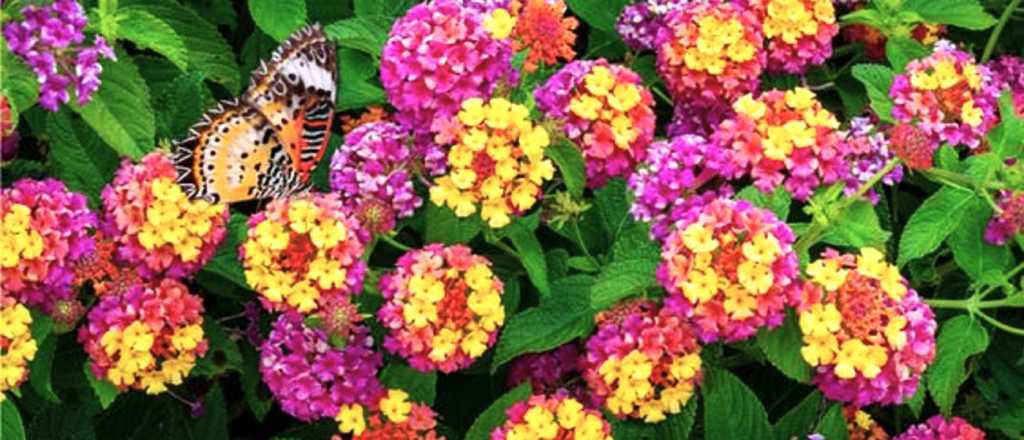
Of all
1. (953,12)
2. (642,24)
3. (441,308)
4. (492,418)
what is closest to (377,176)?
(441,308)

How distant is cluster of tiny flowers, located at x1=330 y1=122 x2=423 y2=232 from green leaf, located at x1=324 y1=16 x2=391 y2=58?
0.36 metres

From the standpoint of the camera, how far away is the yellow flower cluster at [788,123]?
2402 millimetres

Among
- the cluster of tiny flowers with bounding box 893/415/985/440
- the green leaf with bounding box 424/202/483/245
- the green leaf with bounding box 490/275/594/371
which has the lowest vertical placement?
the cluster of tiny flowers with bounding box 893/415/985/440

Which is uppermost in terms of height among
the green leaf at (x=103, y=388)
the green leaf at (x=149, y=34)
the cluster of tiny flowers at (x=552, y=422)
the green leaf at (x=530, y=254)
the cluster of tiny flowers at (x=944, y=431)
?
the green leaf at (x=149, y=34)

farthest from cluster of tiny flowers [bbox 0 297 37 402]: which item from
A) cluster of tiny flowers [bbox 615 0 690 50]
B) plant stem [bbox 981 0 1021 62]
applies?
plant stem [bbox 981 0 1021 62]

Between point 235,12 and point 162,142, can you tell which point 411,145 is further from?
point 235,12

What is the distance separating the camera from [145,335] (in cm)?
241

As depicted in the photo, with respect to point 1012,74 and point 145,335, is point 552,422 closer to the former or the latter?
point 145,335

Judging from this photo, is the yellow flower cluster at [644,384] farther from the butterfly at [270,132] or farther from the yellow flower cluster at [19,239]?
the yellow flower cluster at [19,239]

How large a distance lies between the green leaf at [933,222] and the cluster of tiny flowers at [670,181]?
409 mm

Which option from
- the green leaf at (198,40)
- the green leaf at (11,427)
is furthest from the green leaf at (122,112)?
the green leaf at (11,427)

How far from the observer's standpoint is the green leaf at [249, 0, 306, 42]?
9.67ft

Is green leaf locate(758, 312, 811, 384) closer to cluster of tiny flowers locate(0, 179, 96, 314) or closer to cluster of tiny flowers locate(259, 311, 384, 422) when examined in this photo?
cluster of tiny flowers locate(259, 311, 384, 422)

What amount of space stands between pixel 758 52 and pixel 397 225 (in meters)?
0.80
